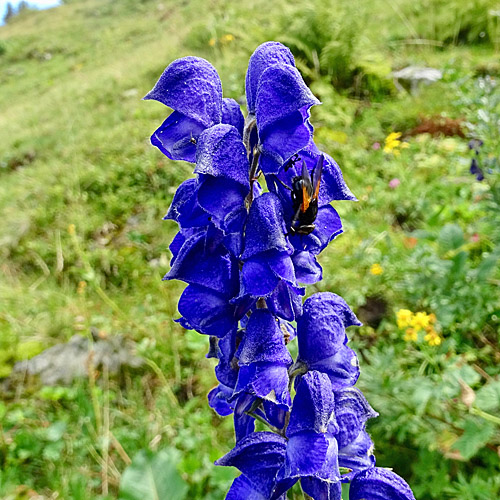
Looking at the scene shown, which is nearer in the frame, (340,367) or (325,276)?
(340,367)

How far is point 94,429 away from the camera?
2.97m

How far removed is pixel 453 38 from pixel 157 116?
16.3 feet

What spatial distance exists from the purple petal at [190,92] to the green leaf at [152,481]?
1721 mm

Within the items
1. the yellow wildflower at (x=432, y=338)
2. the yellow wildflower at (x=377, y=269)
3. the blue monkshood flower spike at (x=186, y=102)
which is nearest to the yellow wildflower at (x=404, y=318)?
the yellow wildflower at (x=432, y=338)

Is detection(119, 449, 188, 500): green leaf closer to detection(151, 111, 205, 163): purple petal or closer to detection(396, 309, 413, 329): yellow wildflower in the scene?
detection(396, 309, 413, 329): yellow wildflower

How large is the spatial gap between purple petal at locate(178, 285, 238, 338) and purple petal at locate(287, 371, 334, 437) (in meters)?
0.20

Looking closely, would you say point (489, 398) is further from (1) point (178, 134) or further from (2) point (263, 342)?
(1) point (178, 134)

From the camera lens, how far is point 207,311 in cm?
95

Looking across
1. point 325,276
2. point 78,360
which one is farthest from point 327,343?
point 78,360

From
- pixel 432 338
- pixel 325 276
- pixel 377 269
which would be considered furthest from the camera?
pixel 325 276

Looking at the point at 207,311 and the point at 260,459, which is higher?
the point at 207,311

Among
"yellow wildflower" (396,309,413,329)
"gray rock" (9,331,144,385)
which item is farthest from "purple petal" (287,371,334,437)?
"gray rock" (9,331,144,385)

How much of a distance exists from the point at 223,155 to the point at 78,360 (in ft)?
10.3

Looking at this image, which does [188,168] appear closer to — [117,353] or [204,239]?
[117,353]
